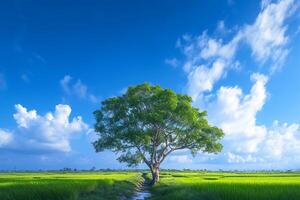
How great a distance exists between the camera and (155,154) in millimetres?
49094

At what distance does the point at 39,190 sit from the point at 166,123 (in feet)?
102

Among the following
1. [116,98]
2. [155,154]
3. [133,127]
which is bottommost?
[155,154]

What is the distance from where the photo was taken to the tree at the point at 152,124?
4756 centimetres

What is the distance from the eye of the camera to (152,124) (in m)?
48.3

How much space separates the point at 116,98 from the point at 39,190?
3131cm

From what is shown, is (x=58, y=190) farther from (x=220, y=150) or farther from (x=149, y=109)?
(x=220, y=150)

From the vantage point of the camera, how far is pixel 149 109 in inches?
1905

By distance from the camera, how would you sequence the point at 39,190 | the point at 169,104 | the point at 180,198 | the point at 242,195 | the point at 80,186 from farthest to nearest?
the point at 169,104
the point at 80,186
the point at 180,198
the point at 39,190
the point at 242,195

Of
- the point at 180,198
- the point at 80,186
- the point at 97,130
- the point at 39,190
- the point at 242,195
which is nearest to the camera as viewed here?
the point at 242,195

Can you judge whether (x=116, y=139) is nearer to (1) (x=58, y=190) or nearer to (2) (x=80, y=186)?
(2) (x=80, y=186)

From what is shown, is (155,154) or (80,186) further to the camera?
(155,154)

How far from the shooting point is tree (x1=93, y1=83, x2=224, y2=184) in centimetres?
4756

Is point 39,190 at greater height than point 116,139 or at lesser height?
lesser

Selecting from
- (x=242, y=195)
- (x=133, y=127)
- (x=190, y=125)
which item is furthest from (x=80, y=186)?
(x=190, y=125)
